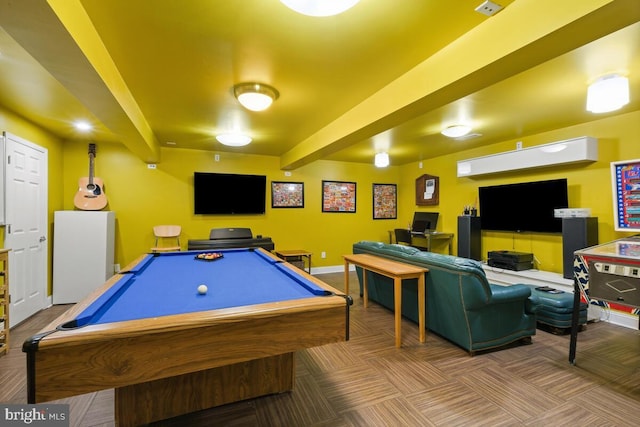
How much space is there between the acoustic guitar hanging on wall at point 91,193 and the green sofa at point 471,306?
176 inches

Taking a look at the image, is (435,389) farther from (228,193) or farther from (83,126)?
(83,126)

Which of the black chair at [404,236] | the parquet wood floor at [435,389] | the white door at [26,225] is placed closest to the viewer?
the parquet wood floor at [435,389]

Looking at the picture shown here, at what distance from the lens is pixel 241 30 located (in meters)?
1.76

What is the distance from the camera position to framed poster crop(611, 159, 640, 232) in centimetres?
305

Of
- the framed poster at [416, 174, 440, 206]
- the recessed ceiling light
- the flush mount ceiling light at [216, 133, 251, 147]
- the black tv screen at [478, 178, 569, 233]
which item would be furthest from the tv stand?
the recessed ceiling light

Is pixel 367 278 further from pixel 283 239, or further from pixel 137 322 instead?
pixel 137 322

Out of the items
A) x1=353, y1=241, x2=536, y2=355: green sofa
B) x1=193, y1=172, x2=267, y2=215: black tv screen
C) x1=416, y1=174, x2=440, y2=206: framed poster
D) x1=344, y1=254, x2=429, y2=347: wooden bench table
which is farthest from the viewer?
x1=416, y1=174, x2=440, y2=206: framed poster

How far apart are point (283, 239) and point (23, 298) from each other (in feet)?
11.8

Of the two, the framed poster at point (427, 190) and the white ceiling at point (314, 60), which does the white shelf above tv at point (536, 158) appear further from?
the framed poster at point (427, 190)

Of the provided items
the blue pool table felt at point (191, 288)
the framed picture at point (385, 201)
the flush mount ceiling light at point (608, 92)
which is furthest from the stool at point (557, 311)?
the framed picture at point (385, 201)

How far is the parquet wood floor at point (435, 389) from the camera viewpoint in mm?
1755

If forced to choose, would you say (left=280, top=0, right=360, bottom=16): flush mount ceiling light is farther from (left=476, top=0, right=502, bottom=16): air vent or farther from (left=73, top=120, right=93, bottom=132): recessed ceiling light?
(left=73, top=120, right=93, bottom=132): recessed ceiling light

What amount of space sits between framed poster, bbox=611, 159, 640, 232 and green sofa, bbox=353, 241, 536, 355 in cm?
162

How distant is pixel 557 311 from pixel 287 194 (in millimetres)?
4331
